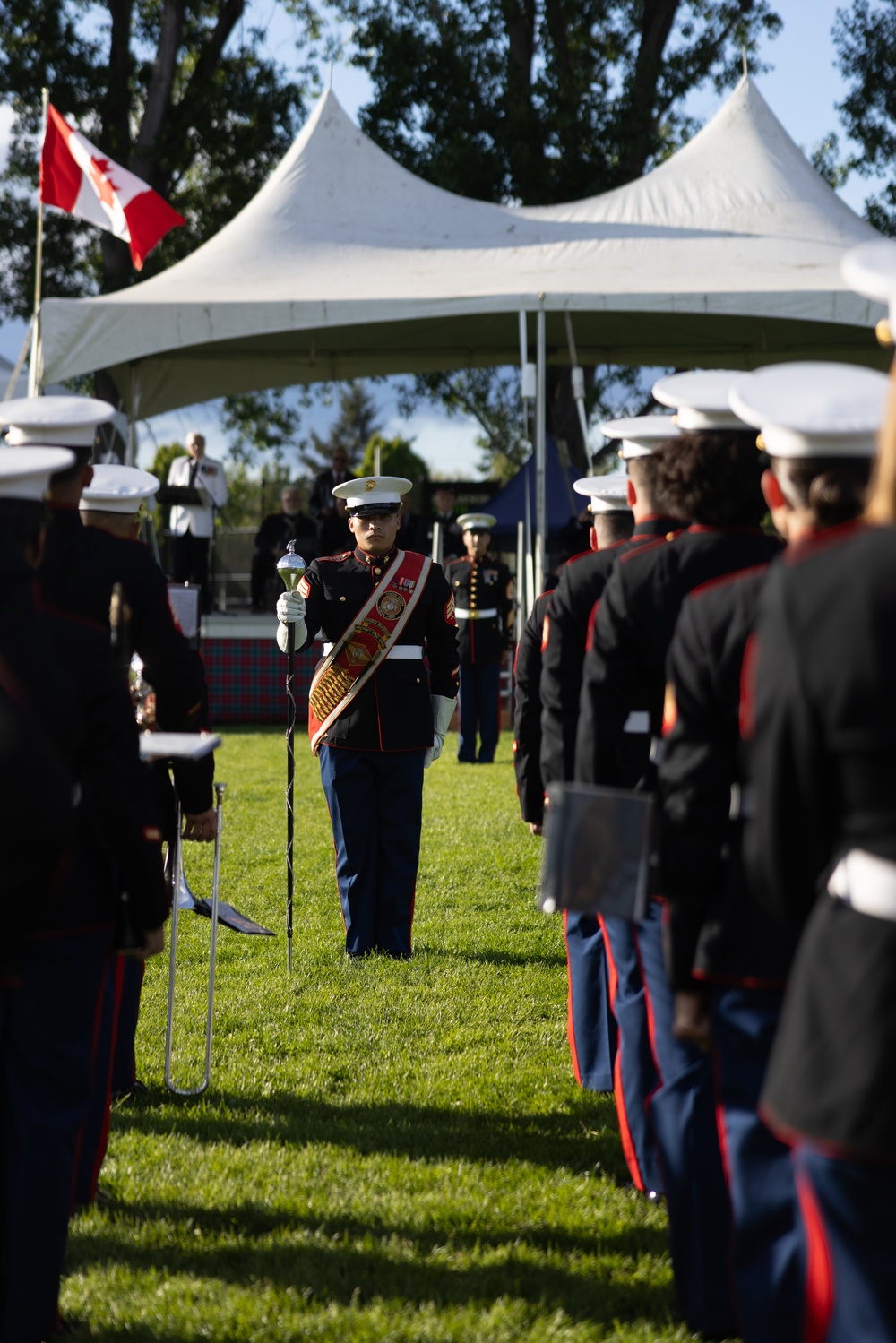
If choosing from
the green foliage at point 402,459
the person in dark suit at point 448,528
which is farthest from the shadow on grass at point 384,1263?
the green foliage at point 402,459

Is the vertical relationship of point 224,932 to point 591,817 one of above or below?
below

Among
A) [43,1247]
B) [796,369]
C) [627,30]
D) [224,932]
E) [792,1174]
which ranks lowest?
[224,932]

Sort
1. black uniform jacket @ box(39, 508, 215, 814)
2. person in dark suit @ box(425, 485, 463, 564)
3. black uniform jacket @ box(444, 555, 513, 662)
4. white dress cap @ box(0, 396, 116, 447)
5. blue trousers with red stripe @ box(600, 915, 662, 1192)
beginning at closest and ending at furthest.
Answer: white dress cap @ box(0, 396, 116, 447)
black uniform jacket @ box(39, 508, 215, 814)
blue trousers with red stripe @ box(600, 915, 662, 1192)
black uniform jacket @ box(444, 555, 513, 662)
person in dark suit @ box(425, 485, 463, 564)

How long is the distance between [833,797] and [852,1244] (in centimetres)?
57

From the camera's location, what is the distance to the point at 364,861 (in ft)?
20.8

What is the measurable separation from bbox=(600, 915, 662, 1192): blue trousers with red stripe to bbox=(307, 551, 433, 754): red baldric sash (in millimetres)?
2616

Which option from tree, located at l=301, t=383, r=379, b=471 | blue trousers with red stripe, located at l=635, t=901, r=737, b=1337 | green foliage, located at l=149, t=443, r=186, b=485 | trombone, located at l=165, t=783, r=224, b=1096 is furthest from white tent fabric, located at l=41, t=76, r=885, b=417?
tree, located at l=301, t=383, r=379, b=471

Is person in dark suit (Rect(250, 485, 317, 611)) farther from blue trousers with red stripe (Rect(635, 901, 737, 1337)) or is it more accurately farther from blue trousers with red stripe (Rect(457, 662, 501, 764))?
blue trousers with red stripe (Rect(635, 901, 737, 1337))

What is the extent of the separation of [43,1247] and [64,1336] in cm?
29

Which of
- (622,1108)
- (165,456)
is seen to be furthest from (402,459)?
(622,1108)

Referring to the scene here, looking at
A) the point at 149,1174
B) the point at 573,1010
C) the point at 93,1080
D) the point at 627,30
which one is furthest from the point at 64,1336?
the point at 627,30

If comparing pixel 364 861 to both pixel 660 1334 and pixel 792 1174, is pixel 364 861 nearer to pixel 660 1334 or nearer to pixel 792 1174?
pixel 660 1334

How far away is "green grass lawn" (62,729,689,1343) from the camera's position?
10.7ft

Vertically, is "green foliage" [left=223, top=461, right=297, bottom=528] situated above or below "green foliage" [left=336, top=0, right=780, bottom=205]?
below
